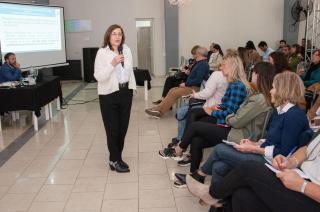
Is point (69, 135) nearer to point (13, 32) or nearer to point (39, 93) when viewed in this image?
point (39, 93)

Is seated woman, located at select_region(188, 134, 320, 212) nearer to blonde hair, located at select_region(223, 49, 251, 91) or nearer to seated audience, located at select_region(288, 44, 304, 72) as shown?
blonde hair, located at select_region(223, 49, 251, 91)

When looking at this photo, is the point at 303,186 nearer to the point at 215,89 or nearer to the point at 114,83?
the point at 114,83

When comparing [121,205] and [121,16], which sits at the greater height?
[121,16]

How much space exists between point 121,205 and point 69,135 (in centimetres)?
245

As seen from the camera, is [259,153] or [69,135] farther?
[69,135]

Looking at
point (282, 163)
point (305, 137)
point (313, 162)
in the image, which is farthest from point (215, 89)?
point (313, 162)

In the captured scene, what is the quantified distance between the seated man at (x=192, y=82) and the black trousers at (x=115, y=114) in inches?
82.1

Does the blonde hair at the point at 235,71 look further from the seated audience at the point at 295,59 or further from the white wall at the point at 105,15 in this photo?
the white wall at the point at 105,15

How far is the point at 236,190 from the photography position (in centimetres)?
210

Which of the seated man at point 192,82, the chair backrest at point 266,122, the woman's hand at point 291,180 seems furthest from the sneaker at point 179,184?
the seated man at point 192,82

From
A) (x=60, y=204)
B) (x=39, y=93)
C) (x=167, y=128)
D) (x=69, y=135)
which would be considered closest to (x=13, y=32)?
(x=39, y=93)

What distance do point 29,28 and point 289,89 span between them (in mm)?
5912

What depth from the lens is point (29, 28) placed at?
684 centimetres

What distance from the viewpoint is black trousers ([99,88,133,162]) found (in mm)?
3424
